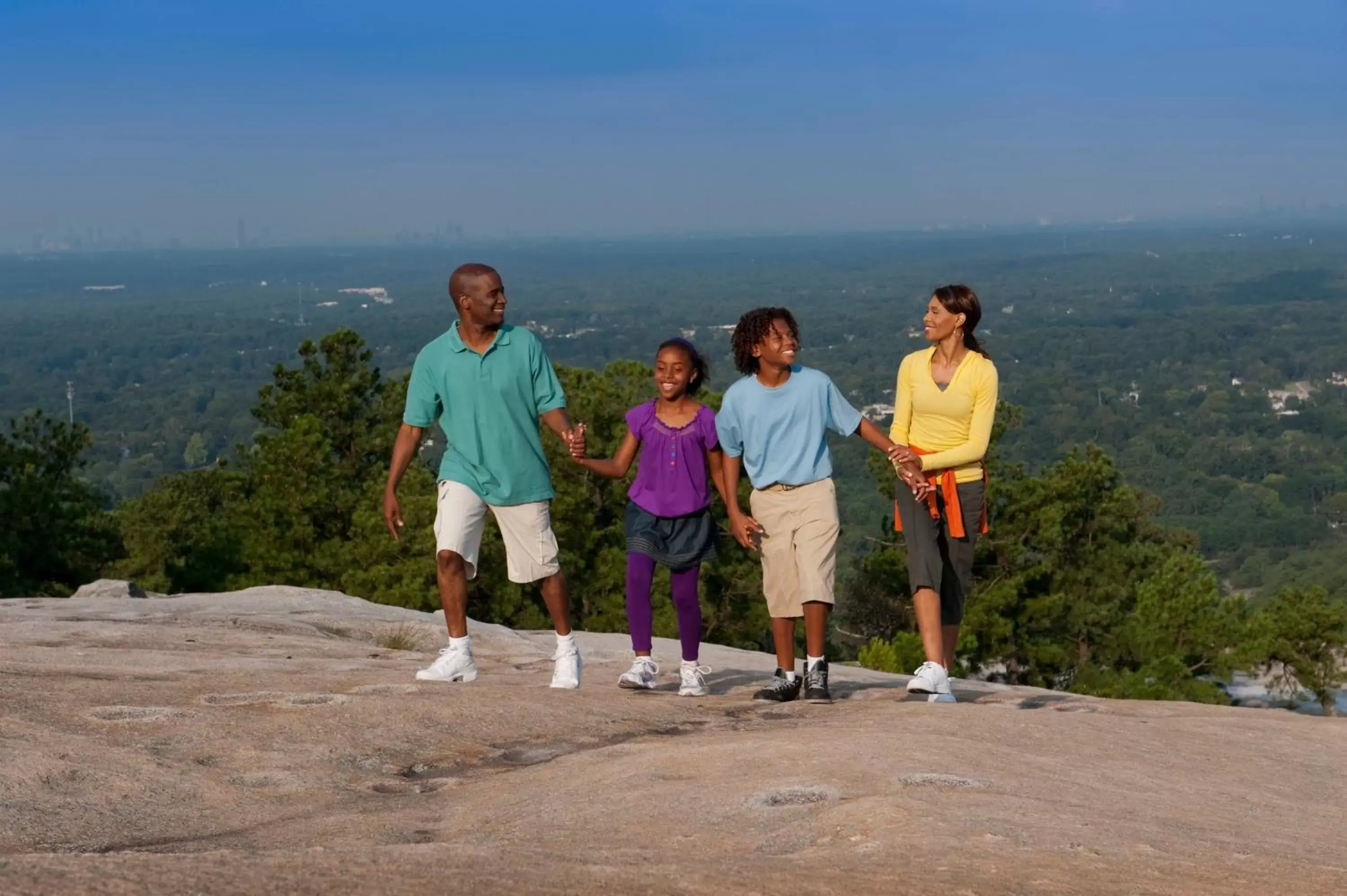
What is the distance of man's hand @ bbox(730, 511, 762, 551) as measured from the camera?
7.46 meters

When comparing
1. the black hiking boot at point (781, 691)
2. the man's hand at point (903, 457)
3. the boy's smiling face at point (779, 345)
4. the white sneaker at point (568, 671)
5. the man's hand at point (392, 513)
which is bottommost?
the black hiking boot at point (781, 691)

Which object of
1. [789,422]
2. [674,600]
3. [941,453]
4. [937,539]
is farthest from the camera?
[937,539]

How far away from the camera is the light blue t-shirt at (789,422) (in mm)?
7328

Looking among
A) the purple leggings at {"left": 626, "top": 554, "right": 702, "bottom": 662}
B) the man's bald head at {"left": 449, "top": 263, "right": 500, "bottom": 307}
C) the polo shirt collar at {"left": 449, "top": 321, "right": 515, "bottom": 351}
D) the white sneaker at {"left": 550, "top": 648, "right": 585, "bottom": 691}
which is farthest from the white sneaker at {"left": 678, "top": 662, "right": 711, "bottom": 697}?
the man's bald head at {"left": 449, "top": 263, "right": 500, "bottom": 307}

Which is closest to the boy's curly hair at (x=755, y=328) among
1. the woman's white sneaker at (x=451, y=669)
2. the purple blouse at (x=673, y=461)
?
the purple blouse at (x=673, y=461)

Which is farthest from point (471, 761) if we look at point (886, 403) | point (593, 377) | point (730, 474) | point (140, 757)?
point (886, 403)

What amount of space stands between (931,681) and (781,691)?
2.48ft

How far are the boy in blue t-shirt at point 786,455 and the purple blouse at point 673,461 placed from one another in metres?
0.10

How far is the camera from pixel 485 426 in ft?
24.0

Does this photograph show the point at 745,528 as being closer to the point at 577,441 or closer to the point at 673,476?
the point at 673,476

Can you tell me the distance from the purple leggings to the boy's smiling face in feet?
3.76

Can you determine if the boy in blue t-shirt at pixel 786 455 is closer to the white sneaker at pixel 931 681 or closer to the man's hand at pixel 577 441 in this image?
the white sneaker at pixel 931 681

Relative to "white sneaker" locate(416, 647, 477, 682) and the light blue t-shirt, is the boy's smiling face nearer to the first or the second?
the light blue t-shirt

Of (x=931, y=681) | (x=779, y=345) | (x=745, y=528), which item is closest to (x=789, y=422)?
(x=779, y=345)
